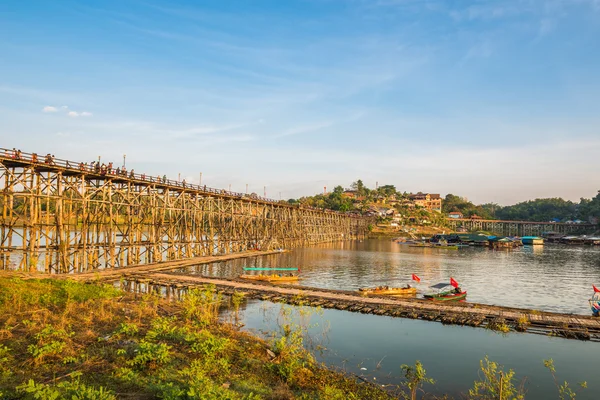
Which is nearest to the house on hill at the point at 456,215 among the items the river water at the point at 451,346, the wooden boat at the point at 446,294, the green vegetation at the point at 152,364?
the river water at the point at 451,346

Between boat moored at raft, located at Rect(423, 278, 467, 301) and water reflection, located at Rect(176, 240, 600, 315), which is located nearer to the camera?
boat moored at raft, located at Rect(423, 278, 467, 301)

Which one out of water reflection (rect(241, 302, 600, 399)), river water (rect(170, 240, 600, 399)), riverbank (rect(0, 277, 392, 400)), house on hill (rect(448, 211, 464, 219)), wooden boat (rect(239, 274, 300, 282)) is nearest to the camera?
riverbank (rect(0, 277, 392, 400))

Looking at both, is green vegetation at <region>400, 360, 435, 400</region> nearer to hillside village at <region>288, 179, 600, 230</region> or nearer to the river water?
the river water

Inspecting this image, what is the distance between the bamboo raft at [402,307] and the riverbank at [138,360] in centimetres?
996

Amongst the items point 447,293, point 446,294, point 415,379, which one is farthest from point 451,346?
point 447,293

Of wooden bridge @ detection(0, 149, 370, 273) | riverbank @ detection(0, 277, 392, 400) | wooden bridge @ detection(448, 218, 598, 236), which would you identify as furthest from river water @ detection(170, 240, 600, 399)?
wooden bridge @ detection(448, 218, 598, 236)

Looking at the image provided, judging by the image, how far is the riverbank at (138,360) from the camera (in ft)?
35.3

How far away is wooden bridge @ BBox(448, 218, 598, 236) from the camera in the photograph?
168 m

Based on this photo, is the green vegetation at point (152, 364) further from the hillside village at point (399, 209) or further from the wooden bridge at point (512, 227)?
the wooden bridge at point (512, 227)

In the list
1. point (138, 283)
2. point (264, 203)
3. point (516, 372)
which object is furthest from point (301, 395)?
point (264, 203)

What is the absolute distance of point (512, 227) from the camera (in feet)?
615

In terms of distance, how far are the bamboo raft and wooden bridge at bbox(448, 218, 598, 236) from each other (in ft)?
508

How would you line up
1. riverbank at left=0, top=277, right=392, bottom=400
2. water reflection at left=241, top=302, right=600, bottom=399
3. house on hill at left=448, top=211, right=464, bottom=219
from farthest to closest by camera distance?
house on hill at left=448, top=211, right=464, bottom=219 < water reflection at left=241, top=302, right=600, bottom=399 < riverbank at left=0, top=277, right=392, bottom=400

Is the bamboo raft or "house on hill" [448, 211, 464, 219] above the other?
"house on hill" [448, 211, 464, 219]
